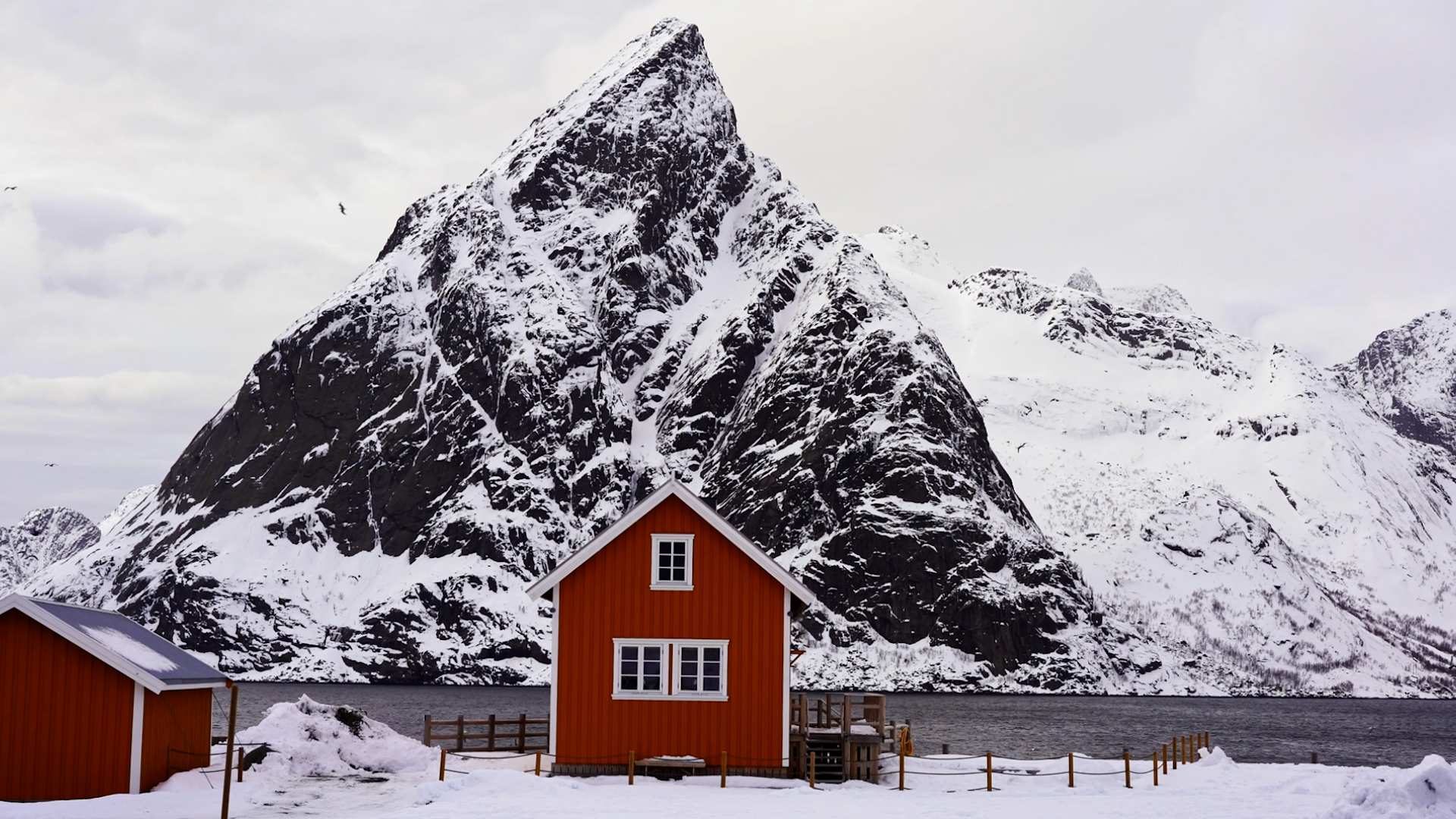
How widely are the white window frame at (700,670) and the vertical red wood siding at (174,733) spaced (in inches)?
586

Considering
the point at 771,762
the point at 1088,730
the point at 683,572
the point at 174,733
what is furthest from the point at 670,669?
the point at 1088,730

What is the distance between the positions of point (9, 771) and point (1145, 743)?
3936 inches

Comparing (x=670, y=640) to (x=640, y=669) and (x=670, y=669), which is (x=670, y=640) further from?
(x=640, y=669)

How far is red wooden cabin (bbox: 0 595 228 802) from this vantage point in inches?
1583

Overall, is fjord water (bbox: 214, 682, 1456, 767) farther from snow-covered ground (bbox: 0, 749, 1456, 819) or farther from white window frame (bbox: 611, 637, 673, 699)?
white window frame (bbox: 611, 637, 673, 699)

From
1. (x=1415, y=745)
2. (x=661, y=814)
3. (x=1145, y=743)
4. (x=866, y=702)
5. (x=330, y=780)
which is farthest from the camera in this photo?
(x=1415, y=745)

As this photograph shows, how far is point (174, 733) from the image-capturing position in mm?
43156

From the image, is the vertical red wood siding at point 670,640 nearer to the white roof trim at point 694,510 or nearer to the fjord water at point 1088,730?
the white roof trim at point 694,510

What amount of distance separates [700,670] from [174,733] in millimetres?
16570

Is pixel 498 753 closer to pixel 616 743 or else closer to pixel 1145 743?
pixel 616 743

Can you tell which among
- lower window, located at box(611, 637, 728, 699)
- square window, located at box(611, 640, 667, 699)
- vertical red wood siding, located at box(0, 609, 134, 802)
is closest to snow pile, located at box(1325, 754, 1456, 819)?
lower window, located at box(611, 637, 728, 699)

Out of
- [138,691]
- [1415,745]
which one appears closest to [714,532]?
[138,691]

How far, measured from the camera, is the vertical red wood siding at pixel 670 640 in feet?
159

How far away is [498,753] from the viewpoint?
186 ft
